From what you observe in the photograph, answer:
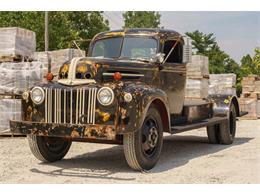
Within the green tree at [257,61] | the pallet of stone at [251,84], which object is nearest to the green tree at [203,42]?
the green tree at [257,61]

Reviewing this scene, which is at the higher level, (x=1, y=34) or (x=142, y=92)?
(x=1, y=34)

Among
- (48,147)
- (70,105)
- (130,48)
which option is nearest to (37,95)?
(70,105)

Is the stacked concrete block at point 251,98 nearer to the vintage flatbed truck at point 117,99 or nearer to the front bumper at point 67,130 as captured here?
the vintage flatbed truck at point 117,99

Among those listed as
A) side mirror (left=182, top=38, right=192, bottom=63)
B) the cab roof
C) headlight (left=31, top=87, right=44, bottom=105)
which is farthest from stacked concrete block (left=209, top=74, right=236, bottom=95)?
headlight (left=31, top=87, right=44, bottom=105)

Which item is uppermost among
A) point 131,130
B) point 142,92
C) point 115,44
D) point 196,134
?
point 115,44

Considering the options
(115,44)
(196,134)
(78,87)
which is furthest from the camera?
(196,134)

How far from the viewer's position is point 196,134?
1384 cm

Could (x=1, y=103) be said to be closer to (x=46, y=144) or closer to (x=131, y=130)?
(x=46, y=144)

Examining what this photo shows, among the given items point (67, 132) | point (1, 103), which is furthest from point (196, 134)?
point (67, 132)

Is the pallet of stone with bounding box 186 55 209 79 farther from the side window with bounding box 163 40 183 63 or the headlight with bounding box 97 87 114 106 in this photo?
the headlight with bounding box 97 87 114 106

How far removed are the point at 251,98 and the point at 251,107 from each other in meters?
0.43

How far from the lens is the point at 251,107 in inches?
792

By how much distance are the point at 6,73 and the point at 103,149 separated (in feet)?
11.1

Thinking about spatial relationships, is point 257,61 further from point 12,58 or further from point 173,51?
point 173,51
